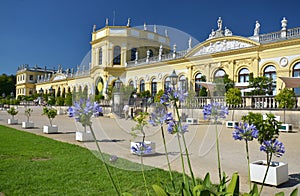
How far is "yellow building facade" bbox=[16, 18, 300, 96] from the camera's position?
2271mm

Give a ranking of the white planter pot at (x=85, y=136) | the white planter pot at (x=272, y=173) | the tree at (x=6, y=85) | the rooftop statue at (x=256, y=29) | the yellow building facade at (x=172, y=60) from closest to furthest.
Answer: the yellow building facade at (x=172, y=60) → the white planter pot at (x=272, y=173) → the white planter pot at (x=85, y=136) → the rooftop statue at (x=256, y=29) → the tree at (x=6, y=85)

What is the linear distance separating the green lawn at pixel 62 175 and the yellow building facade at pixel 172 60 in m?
0.81

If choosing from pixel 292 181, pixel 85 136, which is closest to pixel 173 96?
pixel 292 181

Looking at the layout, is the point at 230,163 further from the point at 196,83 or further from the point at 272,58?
the point at 272,58

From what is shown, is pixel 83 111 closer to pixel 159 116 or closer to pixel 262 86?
pixel 159 116

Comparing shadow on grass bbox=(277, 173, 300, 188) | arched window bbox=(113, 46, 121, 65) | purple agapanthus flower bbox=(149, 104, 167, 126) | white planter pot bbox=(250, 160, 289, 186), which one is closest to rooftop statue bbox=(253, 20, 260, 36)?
shadow on grass bbox=(277, 173, 300, 188)

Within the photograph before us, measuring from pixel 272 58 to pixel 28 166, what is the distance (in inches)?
628

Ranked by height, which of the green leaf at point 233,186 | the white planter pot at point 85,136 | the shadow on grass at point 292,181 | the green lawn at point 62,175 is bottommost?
the shadow on grass at point 292,181

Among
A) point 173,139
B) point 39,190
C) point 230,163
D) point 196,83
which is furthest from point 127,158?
point 230,163

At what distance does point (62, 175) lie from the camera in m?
3.87

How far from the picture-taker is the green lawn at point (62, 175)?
3.24 m

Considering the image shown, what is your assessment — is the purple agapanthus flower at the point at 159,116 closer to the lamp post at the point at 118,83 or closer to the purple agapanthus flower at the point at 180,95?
the purple agapanthus flower at the point at 180,95

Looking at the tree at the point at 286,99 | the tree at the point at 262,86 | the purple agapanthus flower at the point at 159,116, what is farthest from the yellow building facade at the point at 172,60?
the tree at the point at 286,99

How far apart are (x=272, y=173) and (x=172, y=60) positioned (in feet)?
6.43
